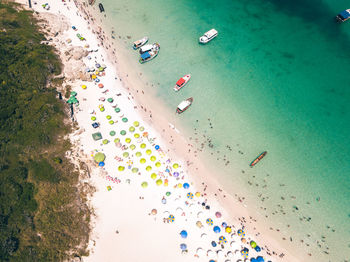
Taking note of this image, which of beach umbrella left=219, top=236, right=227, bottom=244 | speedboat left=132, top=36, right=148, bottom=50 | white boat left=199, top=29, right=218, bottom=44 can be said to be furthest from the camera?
white boat left=199, top=29, right=218, bottom=44

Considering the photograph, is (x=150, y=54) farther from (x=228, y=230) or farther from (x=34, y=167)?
(x=228, y=230)

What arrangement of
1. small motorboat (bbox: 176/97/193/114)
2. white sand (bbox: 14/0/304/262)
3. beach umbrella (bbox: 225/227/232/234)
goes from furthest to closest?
1. small motorboat (bbox: 176/97/193/114)
2. beach umbrella (bbox: 225/227/232/234)
3. white sand (bbox: 14/0/304/262)

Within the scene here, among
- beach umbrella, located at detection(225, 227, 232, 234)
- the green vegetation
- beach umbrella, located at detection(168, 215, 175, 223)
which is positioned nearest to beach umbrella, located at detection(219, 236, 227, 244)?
beach umbrella, located at detection(225, 227, 232, 234)

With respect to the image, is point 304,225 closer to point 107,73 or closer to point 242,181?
point 242,181

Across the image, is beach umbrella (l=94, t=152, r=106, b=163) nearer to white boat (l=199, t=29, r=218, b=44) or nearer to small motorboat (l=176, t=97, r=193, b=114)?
small motorboat (l=176, t=97, r=193, b=114)

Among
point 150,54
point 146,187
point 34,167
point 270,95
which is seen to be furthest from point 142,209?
point 270,95

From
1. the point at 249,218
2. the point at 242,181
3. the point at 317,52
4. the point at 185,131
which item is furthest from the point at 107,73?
the point at 317,52
